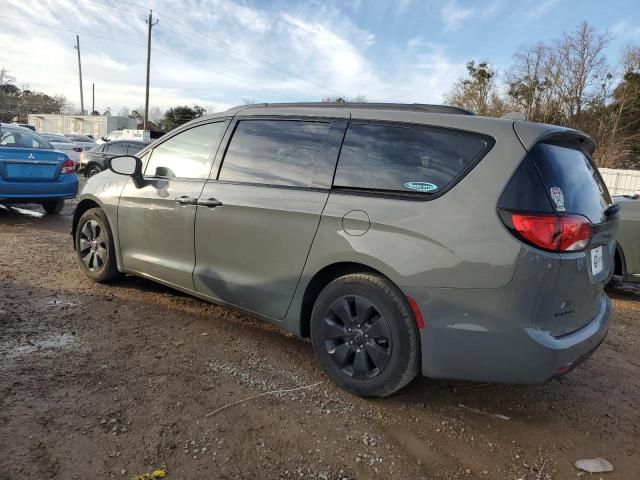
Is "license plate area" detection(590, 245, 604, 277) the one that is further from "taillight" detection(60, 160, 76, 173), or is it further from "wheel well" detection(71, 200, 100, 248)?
"taillight" detection(60, 160, 76, 173)

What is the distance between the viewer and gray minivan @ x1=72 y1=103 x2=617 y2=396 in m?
2.51

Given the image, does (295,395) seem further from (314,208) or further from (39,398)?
(39,398)

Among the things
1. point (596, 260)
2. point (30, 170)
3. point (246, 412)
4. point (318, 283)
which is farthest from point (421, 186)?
point (30, 170)

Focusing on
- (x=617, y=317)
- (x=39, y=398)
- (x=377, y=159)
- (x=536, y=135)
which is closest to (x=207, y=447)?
(x=39, y=398)

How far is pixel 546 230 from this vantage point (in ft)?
8.09

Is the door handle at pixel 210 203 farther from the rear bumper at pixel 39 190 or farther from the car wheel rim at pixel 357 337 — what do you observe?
the rear bumper at pixel 39 190

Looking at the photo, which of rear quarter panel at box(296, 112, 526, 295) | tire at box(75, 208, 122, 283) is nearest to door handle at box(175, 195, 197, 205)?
tire at box(75, 208, 122, 283)

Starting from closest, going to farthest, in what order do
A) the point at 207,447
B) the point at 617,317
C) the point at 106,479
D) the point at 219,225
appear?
1. the point at 106,479
2. the point at 207,447
3. the point at 219,225
4. the point at 617,317

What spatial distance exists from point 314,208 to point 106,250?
250cm

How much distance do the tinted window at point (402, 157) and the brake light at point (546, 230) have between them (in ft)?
1.40

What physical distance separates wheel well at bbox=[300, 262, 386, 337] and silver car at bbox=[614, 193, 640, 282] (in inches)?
157

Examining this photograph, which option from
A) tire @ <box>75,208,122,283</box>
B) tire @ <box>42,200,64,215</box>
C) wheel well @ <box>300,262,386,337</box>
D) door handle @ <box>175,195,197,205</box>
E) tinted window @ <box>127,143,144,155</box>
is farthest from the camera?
tinted window @ <box>127,143,144,155</box>

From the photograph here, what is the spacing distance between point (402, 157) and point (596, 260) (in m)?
1.22

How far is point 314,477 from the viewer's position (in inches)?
90.4
